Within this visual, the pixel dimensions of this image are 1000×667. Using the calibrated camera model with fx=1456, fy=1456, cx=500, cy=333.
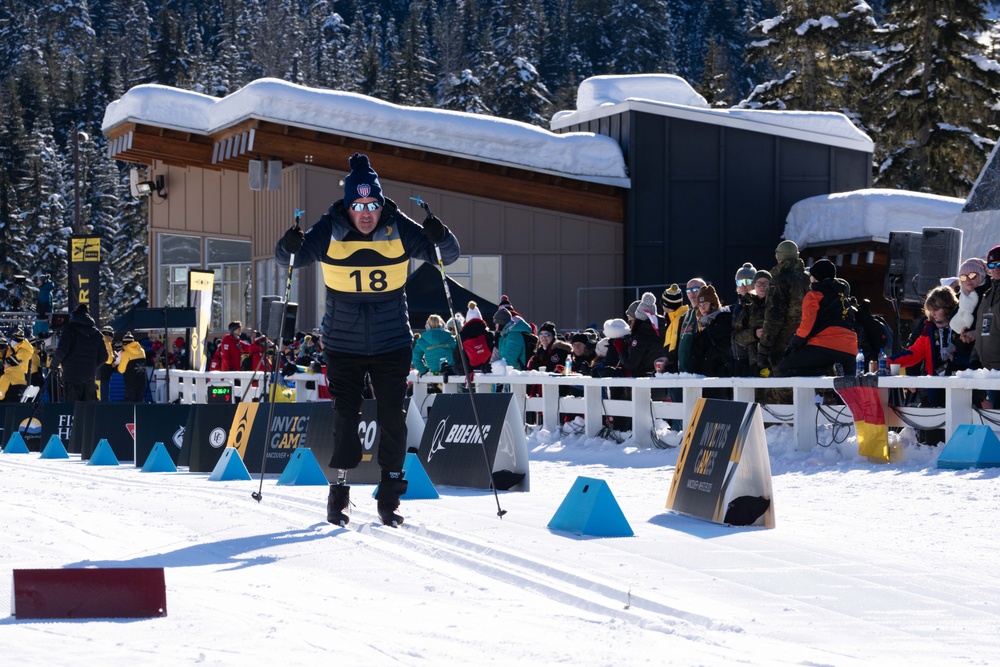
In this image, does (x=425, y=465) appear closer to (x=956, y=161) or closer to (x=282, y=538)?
(x=282, y=538)

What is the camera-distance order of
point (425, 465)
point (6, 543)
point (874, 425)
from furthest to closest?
1. point (874, 425)
2. point (425, 465)
3. point (6, 543)

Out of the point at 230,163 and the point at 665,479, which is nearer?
the point at 665,479

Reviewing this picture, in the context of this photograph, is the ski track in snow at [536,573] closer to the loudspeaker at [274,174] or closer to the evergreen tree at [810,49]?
the loudspeaker at [274,174]

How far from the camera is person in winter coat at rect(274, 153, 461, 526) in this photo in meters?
8.33

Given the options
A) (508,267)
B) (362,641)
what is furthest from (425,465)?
(508,267)

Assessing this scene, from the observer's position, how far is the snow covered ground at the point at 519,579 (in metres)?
4.68

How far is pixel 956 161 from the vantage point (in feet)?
130

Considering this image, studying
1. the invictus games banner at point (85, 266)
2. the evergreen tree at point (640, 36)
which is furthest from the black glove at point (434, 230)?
the evergreen tree at point (640, 36)

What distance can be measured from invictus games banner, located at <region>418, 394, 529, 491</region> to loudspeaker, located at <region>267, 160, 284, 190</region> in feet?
76.6

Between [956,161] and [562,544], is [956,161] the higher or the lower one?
the higher one

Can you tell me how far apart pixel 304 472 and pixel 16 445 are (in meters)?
9.20

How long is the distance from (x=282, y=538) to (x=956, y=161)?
116 ft

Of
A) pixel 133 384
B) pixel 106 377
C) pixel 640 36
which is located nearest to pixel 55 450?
pixel 133 384

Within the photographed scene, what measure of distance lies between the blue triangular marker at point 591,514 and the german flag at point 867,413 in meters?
4.69
